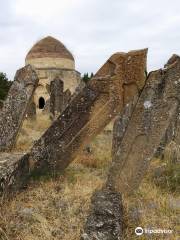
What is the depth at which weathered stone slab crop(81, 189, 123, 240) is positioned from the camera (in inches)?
181

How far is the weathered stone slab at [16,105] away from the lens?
8.20m

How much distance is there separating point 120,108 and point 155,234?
261 centimetres

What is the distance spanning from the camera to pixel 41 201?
577cm

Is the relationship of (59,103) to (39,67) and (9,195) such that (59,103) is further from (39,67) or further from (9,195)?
(39,67)

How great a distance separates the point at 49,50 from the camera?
36.1 m

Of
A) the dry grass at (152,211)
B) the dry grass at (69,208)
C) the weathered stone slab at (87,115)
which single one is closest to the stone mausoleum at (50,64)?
the weathered stone slab at (87,115)

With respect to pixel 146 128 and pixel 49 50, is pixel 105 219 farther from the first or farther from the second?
pixel 49 50

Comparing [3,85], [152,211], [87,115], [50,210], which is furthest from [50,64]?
[152,211]

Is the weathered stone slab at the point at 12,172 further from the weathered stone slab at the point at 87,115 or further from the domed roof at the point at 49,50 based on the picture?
the domed roof at the point at 49,50

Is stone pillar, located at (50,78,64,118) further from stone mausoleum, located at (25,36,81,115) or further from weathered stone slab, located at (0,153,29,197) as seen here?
stone mausoleum, located at (25,36,81,115)

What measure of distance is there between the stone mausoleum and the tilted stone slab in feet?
88.8

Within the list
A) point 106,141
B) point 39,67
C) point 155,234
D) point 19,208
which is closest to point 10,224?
point 19,208

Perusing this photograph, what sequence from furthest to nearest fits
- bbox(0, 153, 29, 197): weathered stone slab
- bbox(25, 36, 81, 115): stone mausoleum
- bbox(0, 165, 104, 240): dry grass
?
bbox(25, 36, 81, 115): stone mausoleum, bbox(0, 153, 29, 197): weathered stone slab, bbox(0, 165, 104, 240): dry grass

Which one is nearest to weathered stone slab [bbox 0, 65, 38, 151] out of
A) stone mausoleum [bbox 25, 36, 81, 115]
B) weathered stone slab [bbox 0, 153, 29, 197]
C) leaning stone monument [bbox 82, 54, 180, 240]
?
weathered stone slab [bbox 0, 153, 29, 197]
